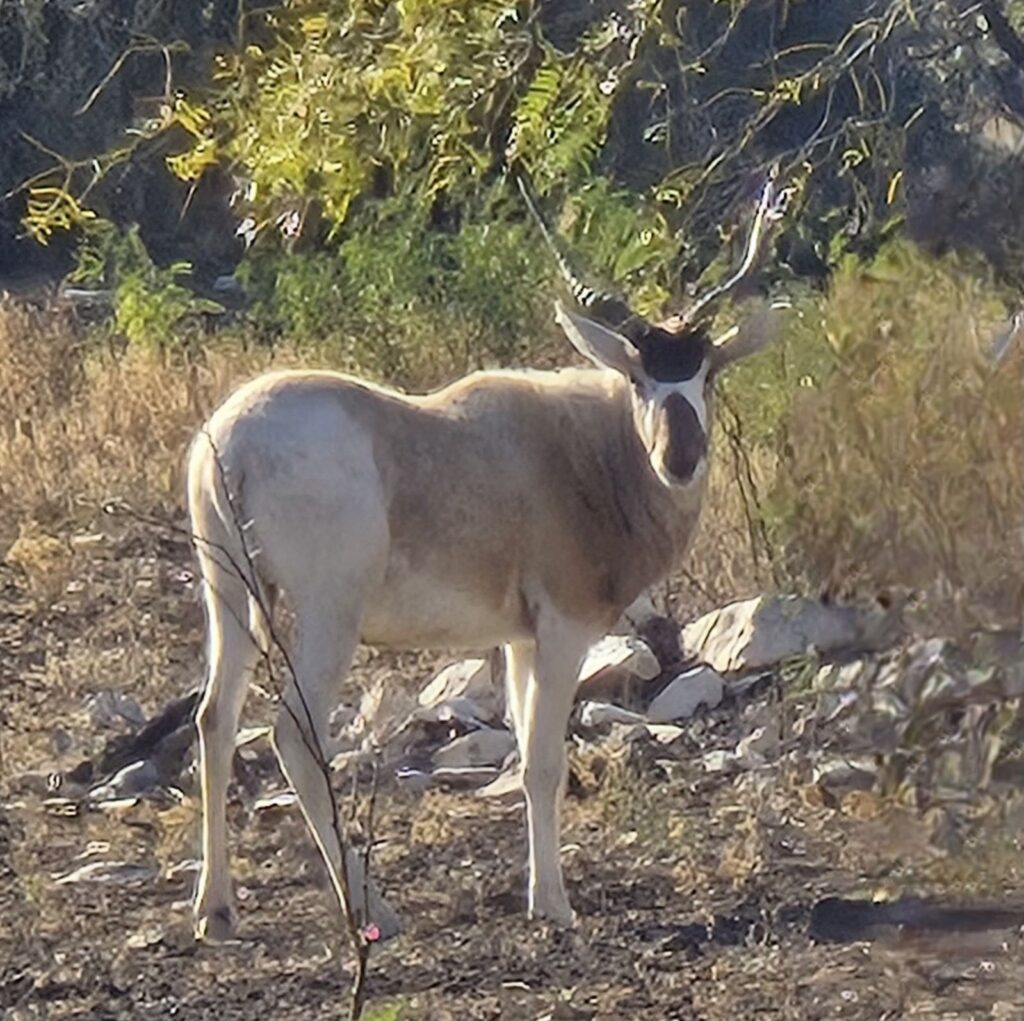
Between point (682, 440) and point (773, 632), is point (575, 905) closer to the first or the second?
point (682, 440)

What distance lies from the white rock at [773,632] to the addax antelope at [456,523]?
6.13 ft

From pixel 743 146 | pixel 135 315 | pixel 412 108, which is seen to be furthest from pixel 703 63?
pixel 135 315

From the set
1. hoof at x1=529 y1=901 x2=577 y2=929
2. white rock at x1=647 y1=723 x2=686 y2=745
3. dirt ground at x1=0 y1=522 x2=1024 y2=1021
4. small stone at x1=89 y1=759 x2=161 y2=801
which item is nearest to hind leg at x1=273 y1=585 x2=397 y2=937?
dirt ground at x1=0 y1=522 x2=1024 y2=1021

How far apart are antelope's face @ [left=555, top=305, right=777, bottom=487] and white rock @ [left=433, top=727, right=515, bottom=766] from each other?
1.76 meters

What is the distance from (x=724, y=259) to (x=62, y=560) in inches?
181

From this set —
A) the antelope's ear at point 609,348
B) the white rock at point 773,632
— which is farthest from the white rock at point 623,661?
the antelope's ear at point 609,348

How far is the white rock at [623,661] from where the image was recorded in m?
9.99

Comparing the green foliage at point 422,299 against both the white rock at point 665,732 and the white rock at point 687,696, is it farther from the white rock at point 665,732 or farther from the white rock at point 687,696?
the white rock at point 665,732

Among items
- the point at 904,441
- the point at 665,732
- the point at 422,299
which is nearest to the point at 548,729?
the point at 665,732

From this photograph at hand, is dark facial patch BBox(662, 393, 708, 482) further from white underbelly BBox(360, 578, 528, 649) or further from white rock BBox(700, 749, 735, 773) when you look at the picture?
white rock BBox(700, 749, 735, 773)

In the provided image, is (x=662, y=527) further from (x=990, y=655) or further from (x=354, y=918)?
(x=354, y=918)

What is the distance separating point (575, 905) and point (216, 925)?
1003 mm

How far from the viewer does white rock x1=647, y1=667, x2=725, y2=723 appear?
31.8ft

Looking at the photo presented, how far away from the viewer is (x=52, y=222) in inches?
385
